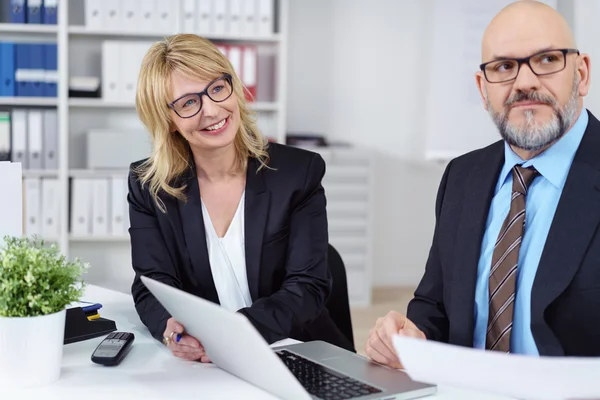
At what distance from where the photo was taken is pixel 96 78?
4191 mm

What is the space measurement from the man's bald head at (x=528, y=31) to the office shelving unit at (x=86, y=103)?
270 centimetres

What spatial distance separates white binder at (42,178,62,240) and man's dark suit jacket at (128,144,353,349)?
7.63ft

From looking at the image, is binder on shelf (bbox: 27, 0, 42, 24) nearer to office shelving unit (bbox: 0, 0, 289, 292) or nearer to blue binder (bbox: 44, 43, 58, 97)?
office shelving unit (bbox: 0, 0, 289, 292)

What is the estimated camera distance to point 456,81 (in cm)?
466

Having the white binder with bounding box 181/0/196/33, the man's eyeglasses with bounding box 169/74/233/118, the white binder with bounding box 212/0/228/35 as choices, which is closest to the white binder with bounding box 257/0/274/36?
the white binder with bounding box 212/0/228/35

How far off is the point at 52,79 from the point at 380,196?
6.74 feet

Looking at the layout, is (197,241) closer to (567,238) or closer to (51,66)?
(567,238)

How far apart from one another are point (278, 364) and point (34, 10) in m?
3.45

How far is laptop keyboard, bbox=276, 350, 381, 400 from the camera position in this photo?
1238 mm

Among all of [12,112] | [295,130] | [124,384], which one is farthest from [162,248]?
[295,130]

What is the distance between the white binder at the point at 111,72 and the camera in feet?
13.3

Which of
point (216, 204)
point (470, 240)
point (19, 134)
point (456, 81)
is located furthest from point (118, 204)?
point (470, 240)

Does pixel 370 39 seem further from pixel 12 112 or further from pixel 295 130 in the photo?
pixel 12 112

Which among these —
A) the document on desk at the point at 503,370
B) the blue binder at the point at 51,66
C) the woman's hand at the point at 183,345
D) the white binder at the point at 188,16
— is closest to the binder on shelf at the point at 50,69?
the blue binder at the point at 51,66
